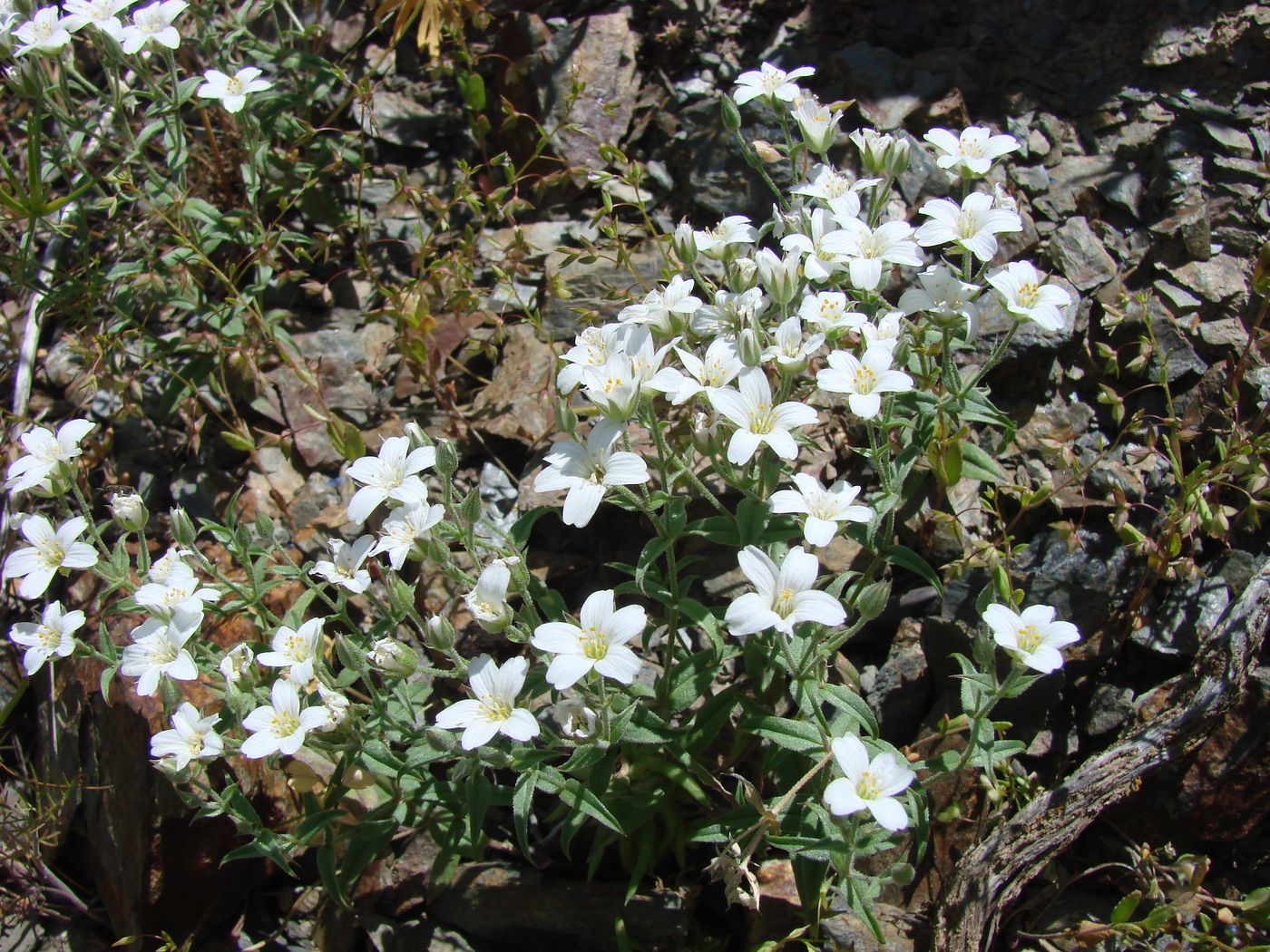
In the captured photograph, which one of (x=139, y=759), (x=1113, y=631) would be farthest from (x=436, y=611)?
(x=1113, y=631)

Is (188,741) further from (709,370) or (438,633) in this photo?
(709,370)

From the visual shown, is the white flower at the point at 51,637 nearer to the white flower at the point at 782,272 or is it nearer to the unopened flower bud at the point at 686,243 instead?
the unopened flower bud at the point at 686,243

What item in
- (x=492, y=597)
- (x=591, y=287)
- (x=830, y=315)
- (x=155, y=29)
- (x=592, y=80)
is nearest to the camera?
(x=492, y=597)

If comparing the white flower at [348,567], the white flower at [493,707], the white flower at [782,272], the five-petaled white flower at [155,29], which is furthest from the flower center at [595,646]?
the five-petaled white flower at [155,29]

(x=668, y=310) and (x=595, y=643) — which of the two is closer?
(x=595, y=643)

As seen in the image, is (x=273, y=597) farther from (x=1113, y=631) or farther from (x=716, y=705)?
(x=1113, y=631)

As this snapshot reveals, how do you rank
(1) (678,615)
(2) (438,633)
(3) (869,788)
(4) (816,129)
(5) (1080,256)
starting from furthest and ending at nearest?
(5) (1080,256) < (4) (816,129) < (1) (678,615) < (2) (438,633) < (3) (869,788)

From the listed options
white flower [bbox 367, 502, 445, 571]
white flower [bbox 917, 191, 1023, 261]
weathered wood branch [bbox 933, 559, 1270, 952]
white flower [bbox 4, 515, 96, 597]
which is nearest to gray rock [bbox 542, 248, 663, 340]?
white flower [bbox 917, 191, 1023, 261]

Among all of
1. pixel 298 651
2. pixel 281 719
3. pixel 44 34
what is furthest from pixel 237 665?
pixel 44 34
